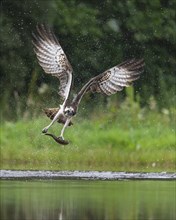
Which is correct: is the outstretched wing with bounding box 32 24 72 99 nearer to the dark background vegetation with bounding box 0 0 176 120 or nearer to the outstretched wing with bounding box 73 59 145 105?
the outstretched wing with bounding box 73 59 145 105

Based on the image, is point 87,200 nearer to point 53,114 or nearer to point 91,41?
point 53,114

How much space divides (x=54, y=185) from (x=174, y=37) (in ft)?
29.9

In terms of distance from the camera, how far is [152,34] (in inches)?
1031

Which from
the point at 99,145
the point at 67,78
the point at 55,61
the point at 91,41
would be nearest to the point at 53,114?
the point at 67,78

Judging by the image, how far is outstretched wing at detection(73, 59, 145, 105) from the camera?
18875mm

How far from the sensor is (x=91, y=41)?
26250 mm

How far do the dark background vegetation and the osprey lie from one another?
603cm

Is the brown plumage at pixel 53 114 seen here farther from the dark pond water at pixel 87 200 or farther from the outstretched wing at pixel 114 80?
the dark pond water at pixel 87 200

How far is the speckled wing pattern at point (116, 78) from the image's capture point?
1888 centimetres

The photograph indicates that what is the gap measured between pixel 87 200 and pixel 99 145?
5.42m

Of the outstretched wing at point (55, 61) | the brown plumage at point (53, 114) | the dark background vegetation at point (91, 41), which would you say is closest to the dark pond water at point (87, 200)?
the brown plumage at point (53, 114)

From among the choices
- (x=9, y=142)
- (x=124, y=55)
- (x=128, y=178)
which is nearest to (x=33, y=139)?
(x=9, y=142)

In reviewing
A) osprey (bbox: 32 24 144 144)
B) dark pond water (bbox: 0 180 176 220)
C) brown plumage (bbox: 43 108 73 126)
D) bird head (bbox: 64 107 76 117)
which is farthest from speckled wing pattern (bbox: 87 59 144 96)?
dark pond water (bbox: 0 180 176 220)

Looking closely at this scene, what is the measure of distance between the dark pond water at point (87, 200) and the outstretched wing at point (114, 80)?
1412 mm
